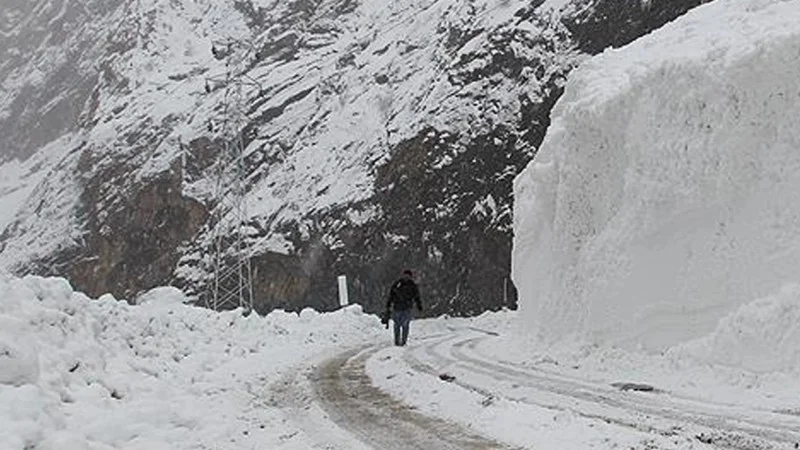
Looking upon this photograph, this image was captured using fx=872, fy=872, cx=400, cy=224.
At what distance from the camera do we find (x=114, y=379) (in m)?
9.83

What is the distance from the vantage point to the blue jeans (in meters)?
19.0

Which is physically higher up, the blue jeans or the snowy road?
the snowy road

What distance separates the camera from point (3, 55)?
128m

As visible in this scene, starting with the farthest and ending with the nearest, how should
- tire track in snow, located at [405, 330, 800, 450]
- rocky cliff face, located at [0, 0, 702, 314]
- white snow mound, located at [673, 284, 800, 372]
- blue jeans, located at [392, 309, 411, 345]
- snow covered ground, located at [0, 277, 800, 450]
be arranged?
1. rocky cliff face, located at [0, 0, 702, 314]
2. blue jeans, located at [392, 309, 411, 345]
3. white snow mound, located at [673, 284, 800, 372]
4. snow covered ground, located at [0, 277, 800, 450]
5. tire track in snow, located at [405, 330, 800, 450]

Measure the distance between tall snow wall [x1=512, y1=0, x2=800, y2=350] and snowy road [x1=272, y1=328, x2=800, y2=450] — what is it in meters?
2.17

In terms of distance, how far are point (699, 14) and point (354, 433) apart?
10979 millimetres

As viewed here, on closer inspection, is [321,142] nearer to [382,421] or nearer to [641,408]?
[382,421]

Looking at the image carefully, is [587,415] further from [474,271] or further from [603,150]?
[474,271]

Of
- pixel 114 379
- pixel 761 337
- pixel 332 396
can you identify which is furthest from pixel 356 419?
pixel 761 337

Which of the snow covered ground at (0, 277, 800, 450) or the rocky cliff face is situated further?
the rocky cliff face

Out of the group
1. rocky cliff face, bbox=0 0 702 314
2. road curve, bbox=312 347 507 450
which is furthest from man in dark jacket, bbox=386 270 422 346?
rocky cliff face, bbox=0 0 702 314

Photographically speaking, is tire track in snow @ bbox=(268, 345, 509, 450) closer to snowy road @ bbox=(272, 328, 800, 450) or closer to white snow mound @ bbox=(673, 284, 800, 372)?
snowy road @ bbox=(272, 328, 800, 450)

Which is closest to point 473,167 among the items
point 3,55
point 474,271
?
point 474,271

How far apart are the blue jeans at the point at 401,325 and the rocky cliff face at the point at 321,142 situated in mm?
20751
